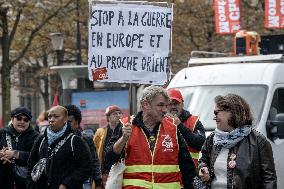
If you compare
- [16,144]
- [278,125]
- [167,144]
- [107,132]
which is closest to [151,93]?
[167,144]

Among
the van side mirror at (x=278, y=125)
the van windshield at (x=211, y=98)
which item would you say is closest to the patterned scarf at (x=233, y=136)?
the van side mirror at (x=278, y=125)

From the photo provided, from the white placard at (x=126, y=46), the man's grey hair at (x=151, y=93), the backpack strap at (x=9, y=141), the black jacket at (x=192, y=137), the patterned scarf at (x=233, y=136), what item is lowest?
the backpack strap at (x=9, y=141)

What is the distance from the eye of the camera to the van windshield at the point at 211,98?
37.7ft

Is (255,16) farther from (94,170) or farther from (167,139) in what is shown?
(167,139)

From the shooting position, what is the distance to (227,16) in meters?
23.4

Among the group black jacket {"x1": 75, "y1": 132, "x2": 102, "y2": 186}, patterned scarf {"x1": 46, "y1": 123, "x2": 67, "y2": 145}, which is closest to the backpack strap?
black jacket {"x1": 75, "y1": 132, "x2": 102, "y2": 186}

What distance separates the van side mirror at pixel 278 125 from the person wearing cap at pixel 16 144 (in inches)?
111

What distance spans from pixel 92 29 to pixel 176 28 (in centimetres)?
2332

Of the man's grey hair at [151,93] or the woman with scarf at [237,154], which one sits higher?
the man's grey hair at [151,93]

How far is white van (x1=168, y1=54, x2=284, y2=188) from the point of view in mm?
11203

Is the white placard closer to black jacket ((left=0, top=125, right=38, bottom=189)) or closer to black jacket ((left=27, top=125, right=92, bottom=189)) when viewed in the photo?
black jacket ((left=27, top=125, right=92, bottom=189))

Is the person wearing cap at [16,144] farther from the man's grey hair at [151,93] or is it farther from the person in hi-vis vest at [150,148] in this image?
the man's grey hair at [151,93]

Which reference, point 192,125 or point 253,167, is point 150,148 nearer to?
point 253,167

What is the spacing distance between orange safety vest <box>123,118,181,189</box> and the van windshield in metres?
3.78
